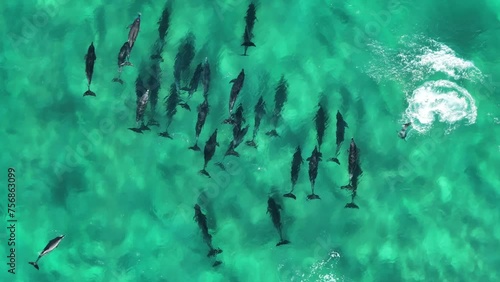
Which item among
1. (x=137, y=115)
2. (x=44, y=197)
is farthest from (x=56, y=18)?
(x=44, y=197)

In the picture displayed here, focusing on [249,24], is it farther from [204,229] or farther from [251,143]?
[204,229]

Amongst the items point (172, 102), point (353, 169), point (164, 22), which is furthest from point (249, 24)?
point (353, 169)

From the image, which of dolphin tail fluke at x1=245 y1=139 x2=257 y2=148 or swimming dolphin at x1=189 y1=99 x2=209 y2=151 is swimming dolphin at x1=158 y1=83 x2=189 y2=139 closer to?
swimming dolphin at x1=189 y1=99 x2=209 y2=151

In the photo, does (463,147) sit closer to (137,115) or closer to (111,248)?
(137,115)

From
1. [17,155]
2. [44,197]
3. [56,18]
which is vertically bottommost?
[44,197]

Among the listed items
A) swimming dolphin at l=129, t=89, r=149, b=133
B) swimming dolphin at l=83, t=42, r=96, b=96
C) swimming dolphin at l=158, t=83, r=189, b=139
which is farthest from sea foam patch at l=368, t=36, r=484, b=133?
swimming dolphin at l=83, t=42, r=96, b=96

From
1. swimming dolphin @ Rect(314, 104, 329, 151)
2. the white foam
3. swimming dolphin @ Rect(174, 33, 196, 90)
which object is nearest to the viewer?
swimming dolphin @ Rect(314, 104, 329, 151)
